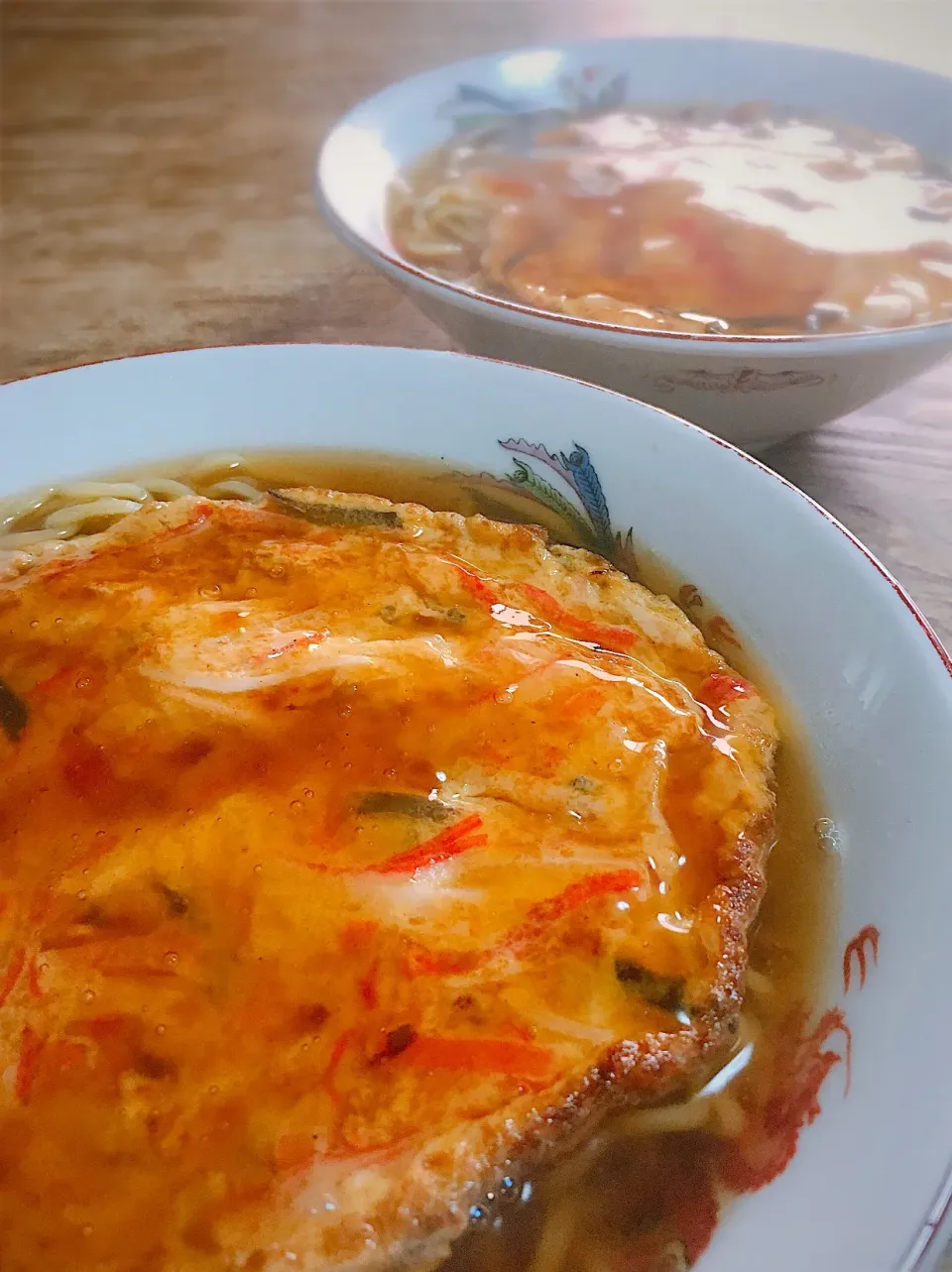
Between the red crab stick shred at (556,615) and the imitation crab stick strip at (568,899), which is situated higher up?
the red crab stick shred at (556,615)

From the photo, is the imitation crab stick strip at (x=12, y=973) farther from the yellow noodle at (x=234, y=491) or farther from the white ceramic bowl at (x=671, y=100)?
the white ceramic bowl at (x=671, y=100)

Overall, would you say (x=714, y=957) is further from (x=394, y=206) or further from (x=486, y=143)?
(x=486, y=143)

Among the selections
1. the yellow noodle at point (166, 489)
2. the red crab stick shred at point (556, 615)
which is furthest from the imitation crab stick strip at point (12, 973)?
the yellow noodle at point (166, 489)

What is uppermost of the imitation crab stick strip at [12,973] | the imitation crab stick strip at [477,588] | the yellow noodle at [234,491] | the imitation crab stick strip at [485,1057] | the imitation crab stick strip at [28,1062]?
the imitation crab stick strip at [477,588]

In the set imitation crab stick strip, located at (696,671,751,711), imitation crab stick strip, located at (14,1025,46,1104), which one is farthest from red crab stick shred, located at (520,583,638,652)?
imitation crab stick strip, located at (14,1025,46,1104)

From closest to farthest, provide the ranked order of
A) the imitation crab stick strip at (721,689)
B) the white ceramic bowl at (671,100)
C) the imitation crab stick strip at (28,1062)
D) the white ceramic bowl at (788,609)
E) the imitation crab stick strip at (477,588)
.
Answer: the white ceramic bowl at (788,609), the imitation crab stick strip at (28,1062), the imitation crab stick strip at (721,689), the imitation crab stick strip at (477,588), the white ceramic bowl at (671,100)

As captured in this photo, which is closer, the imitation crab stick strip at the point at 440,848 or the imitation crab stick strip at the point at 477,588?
the imitation crab stick strip at the point at 440,848

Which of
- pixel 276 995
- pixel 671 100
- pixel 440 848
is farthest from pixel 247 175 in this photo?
pixel 276 995
